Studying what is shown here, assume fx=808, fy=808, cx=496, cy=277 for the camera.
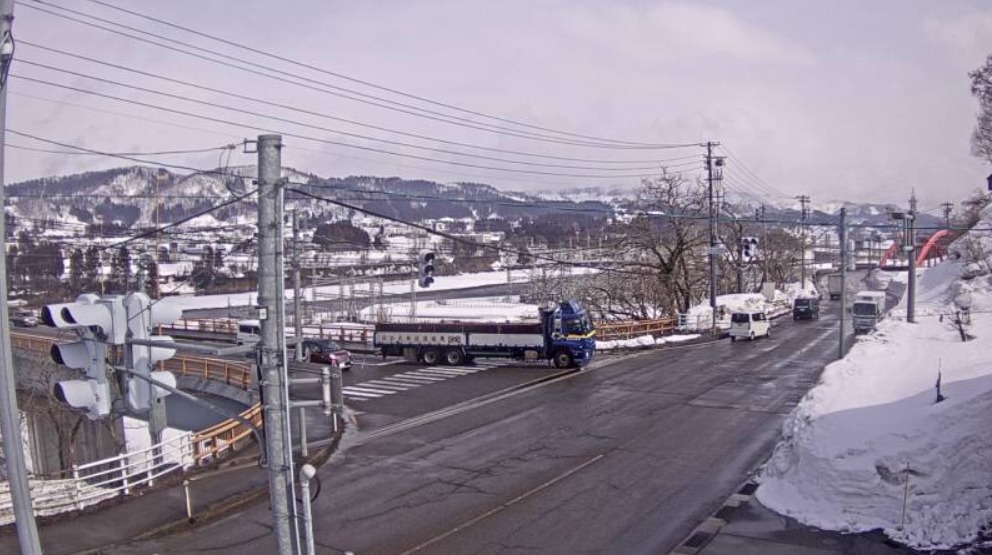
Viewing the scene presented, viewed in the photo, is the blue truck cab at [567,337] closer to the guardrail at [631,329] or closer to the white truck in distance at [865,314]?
the guardrail at [631,329]

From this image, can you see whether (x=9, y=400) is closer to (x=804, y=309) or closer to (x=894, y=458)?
(x=894, y=458)

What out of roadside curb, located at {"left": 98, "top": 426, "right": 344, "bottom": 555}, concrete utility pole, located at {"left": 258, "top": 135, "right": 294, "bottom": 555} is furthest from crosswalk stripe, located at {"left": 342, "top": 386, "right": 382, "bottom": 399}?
concrete utility pole, located at {"left": 258, "top": 135, "right": 294, "bottom": 555}

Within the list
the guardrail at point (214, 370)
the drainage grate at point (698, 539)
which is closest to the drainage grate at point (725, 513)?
the drainage grate at point (698, 539)

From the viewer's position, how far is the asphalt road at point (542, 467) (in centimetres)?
1463

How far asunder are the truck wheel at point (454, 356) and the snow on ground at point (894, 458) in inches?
794

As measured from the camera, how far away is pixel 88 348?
8477mm

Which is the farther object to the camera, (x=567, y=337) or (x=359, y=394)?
(x=567, y=337)

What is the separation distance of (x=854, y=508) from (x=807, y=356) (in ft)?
88.3

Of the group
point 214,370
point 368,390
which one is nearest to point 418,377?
point 368,390

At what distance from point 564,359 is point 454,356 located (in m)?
5.62

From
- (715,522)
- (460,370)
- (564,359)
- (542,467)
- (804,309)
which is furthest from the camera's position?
(804,309)

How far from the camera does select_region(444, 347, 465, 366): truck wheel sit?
128 feet

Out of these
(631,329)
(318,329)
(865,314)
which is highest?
(865,314)

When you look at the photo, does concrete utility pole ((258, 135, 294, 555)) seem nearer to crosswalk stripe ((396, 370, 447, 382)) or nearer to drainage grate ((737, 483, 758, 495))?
drainage grate ((737, 483, 758, 495))
